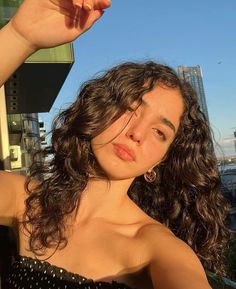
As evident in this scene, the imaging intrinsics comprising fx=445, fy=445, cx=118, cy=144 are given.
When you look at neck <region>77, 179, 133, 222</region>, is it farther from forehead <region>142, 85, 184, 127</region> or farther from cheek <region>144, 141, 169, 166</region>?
forehead <region>142, 85, 184, 127</region>

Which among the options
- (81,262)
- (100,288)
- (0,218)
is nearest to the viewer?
(100,288)

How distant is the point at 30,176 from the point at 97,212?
415 millimetres

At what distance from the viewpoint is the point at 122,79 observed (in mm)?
2148

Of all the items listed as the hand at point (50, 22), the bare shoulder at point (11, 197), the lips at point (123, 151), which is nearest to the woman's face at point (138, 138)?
the lips at point (123, 151)

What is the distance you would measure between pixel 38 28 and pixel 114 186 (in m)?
0.83

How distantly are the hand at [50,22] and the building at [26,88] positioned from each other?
7.37 ft

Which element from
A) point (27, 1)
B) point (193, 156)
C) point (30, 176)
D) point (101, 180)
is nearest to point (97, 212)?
point (101, 180)

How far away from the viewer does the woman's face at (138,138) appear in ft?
6.13

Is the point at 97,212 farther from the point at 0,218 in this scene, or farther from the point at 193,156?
the point at 193,156

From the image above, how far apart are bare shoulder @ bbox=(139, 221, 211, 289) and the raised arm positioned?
2.78ft

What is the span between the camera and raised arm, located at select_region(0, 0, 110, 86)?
148 cm

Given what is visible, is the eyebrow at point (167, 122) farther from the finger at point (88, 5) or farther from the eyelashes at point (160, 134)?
the finger at point (88, 5)

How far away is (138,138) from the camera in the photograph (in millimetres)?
1871

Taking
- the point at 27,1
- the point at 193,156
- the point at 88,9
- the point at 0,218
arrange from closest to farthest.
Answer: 1. the point at 88,9
2. the point at 27,1
3. the point at 0,218
4. the point at 193,156
